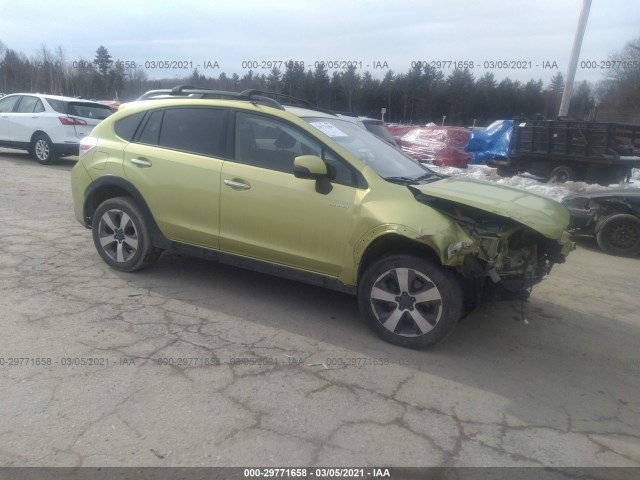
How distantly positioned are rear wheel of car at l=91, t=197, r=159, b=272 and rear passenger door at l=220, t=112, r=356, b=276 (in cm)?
95

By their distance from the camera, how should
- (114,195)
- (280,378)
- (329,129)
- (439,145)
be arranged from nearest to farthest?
(280,378) < (329,129) < (114,195) < (439,145)

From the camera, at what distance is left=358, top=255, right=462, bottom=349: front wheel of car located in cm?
394

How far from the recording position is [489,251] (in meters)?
3.96

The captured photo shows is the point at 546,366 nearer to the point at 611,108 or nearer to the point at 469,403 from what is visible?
the point at 469,403

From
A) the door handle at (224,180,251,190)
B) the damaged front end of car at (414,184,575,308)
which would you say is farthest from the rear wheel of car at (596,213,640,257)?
the door handle at (224,180,251,190)

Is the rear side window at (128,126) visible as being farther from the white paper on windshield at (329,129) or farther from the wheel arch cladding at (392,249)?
the wheel arch cladding at (392,249)

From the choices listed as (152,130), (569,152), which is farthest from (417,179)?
(569,152)

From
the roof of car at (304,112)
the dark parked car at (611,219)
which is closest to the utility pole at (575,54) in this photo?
the dark parked car at (611,219)

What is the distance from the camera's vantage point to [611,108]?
2227cm

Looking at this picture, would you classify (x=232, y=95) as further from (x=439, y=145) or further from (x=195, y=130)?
(x=439, y=145)

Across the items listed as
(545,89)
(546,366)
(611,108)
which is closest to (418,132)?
(545,89)

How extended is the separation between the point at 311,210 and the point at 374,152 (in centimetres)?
91

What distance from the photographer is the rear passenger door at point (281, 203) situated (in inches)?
167

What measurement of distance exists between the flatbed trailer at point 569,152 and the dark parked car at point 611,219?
235 inches
